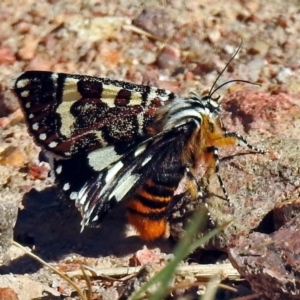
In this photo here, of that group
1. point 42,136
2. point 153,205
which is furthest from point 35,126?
point 153,205

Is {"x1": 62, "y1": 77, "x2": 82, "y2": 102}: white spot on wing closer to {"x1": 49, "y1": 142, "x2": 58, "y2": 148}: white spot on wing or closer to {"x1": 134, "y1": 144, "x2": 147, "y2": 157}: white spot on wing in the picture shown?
{"x1": 49, "y1": 142, "x2": 58, "y2": 148}: white spot on wing

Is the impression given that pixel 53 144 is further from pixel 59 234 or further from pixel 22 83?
pixel 59 234

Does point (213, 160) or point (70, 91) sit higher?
point (70, 91)

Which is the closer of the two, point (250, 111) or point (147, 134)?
point (147, 134)

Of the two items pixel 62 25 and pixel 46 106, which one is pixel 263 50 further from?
pixel 46 106

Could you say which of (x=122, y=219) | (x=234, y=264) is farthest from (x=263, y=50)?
(x=234, y=264)

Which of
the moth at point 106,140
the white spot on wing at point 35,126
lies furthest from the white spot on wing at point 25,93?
the white spot on wing at point 35,126

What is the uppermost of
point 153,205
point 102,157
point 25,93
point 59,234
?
point 25,93

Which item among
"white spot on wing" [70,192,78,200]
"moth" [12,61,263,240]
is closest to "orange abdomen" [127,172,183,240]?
"moth" [12,61,263,240]
